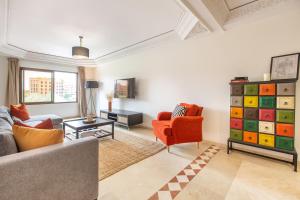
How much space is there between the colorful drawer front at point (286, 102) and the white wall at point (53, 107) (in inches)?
272

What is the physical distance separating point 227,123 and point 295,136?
1011 mm

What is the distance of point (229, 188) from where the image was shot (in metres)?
1.82

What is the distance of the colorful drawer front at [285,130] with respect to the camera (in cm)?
218

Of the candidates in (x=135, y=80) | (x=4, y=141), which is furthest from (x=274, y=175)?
(x=135, y=80)

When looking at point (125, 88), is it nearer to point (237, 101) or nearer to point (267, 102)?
point (237, 101)

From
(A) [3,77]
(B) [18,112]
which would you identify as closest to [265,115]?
(B) [18,112]

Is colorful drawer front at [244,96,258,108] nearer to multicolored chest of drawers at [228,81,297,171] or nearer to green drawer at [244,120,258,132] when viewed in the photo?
multicolored chest of drawers at [228,81,297,171]

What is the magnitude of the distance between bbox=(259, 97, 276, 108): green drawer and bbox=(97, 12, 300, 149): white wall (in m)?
0.43

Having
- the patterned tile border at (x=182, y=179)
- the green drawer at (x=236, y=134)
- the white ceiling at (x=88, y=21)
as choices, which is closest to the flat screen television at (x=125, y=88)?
the white ceiling at (x=88, y=21)

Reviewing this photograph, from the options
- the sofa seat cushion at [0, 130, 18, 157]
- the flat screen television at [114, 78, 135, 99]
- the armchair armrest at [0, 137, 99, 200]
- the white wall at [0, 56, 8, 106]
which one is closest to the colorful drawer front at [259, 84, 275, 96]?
the armchair armrest at [0, 137, 99, 200]

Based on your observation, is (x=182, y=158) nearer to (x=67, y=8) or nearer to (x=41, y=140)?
(x=41, y=140)

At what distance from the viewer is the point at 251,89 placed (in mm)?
2523

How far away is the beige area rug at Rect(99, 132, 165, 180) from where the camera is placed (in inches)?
90.7

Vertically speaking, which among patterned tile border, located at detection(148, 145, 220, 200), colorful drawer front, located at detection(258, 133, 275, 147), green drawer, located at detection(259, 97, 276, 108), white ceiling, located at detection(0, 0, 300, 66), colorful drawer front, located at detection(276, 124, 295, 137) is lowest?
patterned tile border, located at detection(148, 145, 220, 200)
